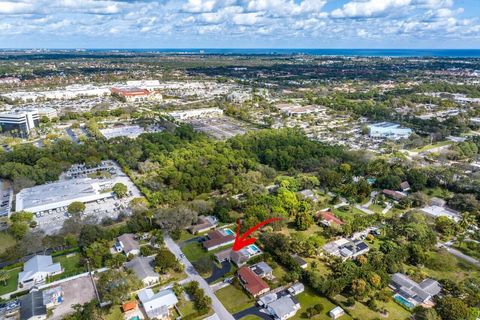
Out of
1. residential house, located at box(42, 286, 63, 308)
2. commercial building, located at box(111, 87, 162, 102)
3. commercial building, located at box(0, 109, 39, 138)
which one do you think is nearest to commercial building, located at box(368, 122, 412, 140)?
residential house, located at box(42, 286, 63, 308)

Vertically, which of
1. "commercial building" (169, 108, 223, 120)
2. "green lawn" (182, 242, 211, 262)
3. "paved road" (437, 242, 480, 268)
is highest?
"commercial building" (169, 108, 223, 120)

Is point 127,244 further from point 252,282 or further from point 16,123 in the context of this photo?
point 16,123

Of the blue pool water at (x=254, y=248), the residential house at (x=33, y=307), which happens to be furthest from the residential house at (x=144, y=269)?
the blue pool water at (x=254, y=248)

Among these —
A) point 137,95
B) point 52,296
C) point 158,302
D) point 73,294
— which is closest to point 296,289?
point 158,302

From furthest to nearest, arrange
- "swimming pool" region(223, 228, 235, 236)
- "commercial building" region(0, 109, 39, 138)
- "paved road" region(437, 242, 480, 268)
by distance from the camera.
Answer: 1. "commercial building" region(0, 109, 39, 138)
2. "swimming pool" region(223, 228, 235, 236)
3. "paved road" region(437, 242, 480, 268)

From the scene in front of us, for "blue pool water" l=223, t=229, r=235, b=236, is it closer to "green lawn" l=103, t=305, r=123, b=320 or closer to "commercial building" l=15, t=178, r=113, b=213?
"green lawn" l=103, t=305, r=123, b=320

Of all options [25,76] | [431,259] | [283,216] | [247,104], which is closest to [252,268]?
[283,216]

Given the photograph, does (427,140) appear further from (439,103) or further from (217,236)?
(217,236)
